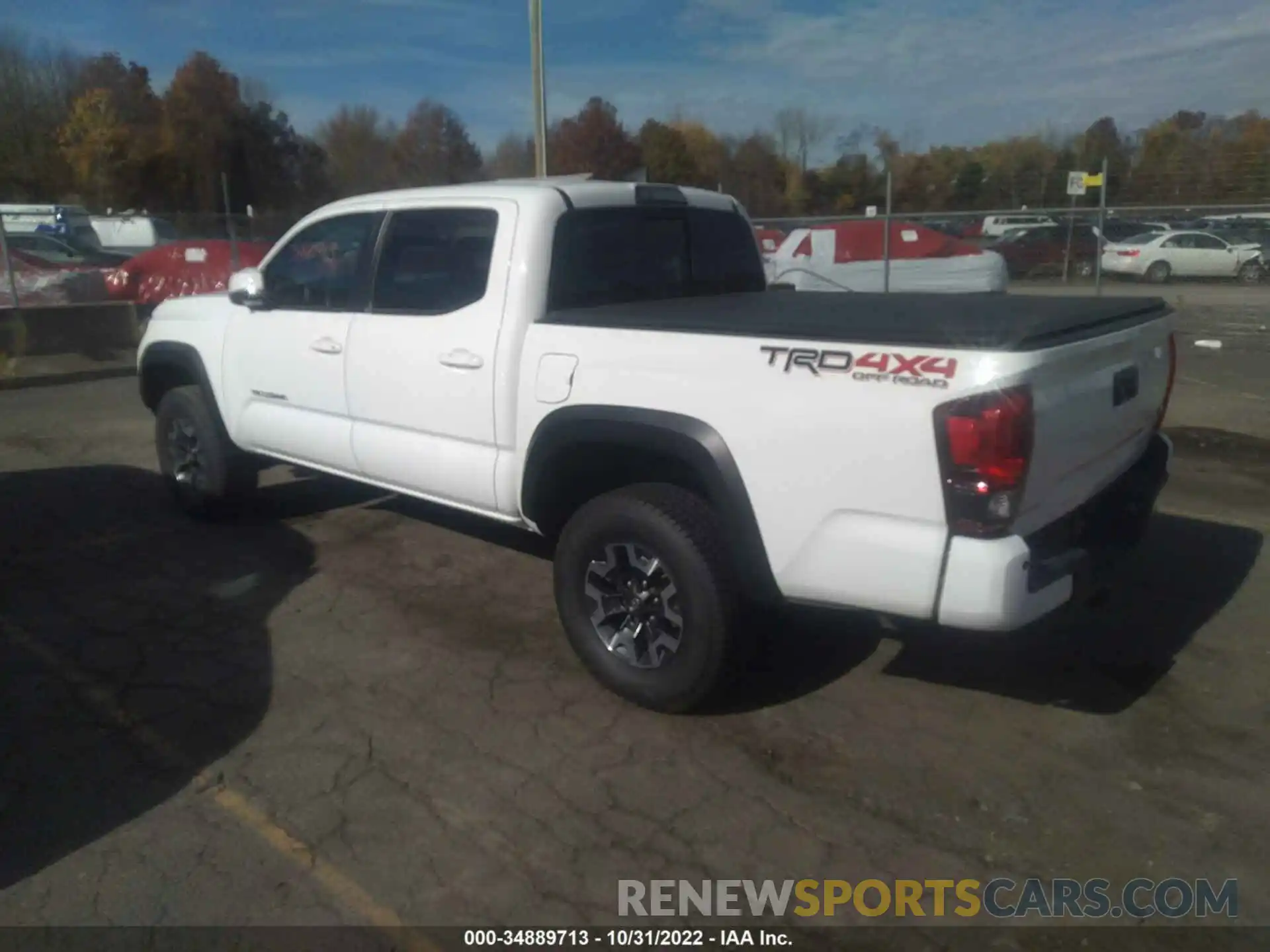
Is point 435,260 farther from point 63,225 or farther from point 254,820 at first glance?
point 63,225

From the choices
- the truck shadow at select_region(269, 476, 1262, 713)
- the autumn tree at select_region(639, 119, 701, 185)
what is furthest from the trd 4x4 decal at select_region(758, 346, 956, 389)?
the autumn tree at select_region(639, 119, 701, 185)

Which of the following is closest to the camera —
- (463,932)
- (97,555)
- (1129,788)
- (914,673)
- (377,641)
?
(463,932)

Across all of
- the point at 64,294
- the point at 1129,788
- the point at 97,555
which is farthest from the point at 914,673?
the point at 64,294

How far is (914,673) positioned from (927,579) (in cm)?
131

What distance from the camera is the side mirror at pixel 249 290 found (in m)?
5.55

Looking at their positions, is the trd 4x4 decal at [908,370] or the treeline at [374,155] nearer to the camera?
the trd 4x4 decal at [908,370]

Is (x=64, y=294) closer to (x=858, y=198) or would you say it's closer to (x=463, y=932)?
(x=463, y=932)

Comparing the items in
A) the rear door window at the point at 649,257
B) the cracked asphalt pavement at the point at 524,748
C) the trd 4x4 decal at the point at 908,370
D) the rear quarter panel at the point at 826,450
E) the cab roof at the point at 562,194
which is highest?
the cab roof at the point at 562,194

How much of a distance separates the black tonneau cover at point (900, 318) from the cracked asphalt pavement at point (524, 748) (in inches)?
41.6

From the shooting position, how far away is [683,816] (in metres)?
3.31

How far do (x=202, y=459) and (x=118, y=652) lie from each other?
1.85 m

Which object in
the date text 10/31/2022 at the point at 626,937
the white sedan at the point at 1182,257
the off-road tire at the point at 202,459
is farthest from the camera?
the white sedan at the point at 1182,257

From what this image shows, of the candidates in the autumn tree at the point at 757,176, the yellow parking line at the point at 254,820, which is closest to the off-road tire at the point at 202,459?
the yellow parking line at the point at 254,820

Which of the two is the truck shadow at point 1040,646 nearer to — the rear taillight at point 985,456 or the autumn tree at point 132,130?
the rear taillight at point 985,456
